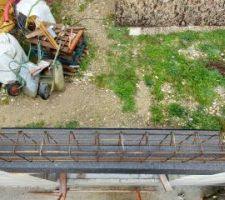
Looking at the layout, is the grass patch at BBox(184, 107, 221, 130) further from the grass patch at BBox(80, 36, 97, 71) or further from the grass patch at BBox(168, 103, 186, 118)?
the grass patch at BBox(80, 36, 97, 71)

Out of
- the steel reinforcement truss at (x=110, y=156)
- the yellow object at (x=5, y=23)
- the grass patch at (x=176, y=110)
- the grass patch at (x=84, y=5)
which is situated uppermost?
the grass patch at (x=84, y=5)

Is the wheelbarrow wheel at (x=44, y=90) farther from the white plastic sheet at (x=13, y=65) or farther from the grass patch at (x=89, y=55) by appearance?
the grass patch at (x=89, y=55)

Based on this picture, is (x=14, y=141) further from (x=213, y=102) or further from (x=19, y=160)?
(x=213, y=102)

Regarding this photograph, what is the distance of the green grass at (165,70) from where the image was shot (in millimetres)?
7555

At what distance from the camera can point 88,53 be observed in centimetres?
830

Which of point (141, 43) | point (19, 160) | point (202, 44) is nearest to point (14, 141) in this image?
point (19, 160)

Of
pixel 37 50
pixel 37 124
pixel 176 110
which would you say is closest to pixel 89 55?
pixel 37 50

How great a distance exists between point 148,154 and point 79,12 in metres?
4.89

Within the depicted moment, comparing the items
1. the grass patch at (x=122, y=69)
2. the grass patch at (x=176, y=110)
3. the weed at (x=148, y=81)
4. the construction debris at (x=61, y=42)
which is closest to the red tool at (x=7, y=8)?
the construction debris at (x=61, y=42)

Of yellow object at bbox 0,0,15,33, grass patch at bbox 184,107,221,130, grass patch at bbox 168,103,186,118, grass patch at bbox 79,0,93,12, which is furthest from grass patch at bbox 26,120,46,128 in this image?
grass patch at bbox 79,0,93,12

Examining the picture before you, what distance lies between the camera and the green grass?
7555 mm

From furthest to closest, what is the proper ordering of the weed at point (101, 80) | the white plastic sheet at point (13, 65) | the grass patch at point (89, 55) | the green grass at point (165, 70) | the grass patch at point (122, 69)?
the grass patch at point (89, 55)
the weed at point (101, 80)
the grass patch at point (122, 69)
the green grass at point (165, 70)
the white plastic sheet at point (13, 65)

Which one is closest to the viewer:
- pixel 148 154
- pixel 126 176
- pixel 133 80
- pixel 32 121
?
pixel 148 154

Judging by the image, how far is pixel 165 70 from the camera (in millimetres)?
8055
